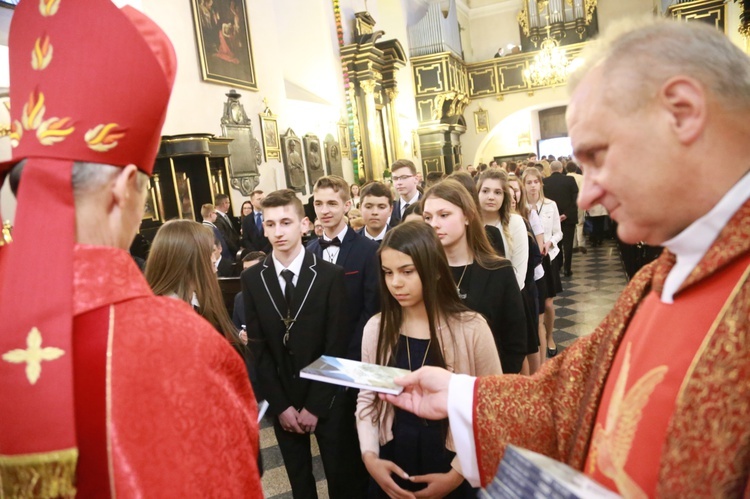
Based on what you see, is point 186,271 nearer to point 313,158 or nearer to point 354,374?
point 354,374

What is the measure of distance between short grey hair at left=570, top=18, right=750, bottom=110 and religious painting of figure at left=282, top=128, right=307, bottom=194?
10234 mm

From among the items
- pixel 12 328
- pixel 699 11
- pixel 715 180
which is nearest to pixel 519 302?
pixel 715 180

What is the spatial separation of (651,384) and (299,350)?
1.92m

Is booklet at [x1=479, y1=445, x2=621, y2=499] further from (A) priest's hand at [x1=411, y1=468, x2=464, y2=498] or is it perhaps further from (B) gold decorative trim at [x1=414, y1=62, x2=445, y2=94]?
(B) gold decorative trim at [x1=414, y1=62, x2=445, y2=94]

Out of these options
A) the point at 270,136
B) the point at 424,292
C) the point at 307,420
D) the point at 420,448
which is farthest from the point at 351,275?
the point at 270,136

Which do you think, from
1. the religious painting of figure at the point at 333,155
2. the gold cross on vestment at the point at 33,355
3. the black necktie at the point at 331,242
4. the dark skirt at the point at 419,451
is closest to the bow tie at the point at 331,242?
the black necktie at the point at 331,242

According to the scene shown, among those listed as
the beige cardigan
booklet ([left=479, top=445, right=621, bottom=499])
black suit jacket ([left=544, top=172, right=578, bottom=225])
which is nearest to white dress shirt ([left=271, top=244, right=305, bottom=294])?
the beige cardigan

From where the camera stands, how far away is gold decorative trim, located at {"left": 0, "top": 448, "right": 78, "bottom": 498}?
Answer: 34.5 inches

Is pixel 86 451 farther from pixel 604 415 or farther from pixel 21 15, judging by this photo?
pixel 604 415

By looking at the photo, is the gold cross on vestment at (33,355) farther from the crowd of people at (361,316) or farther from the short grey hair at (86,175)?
the crowd of people at (361,316)

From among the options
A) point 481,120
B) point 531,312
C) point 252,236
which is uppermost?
point 481,120

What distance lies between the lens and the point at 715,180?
3.11 ft

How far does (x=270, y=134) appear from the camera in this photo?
10.5m

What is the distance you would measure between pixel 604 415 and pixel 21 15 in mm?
1465
